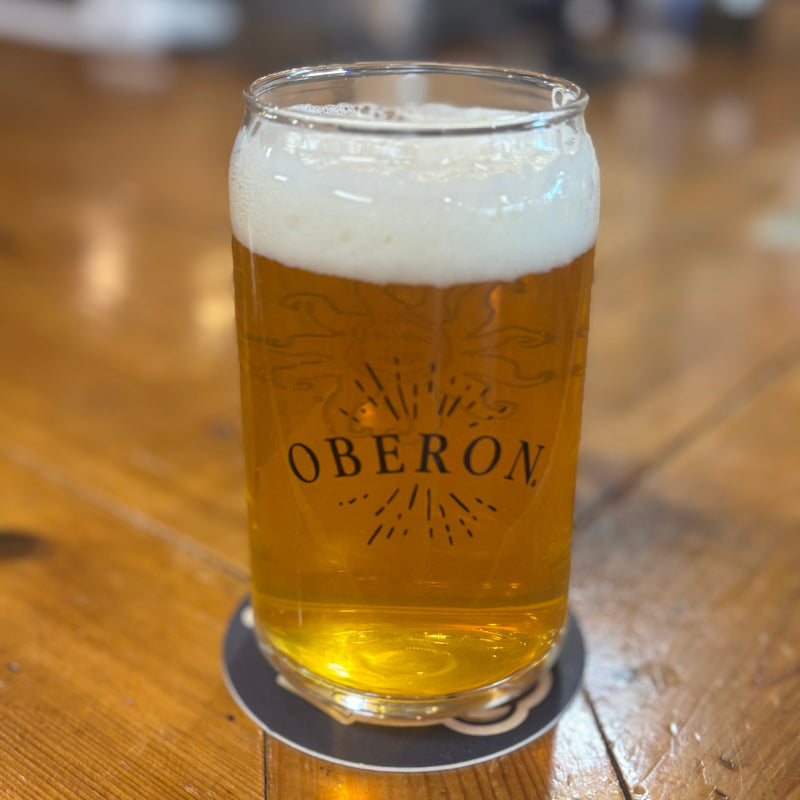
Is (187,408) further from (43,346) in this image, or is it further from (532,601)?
(532,601)

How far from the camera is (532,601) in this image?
55 centimetres

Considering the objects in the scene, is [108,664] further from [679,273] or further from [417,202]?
[679,273]

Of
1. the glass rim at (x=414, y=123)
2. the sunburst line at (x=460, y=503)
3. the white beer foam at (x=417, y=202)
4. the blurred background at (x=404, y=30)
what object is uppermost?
the glass rim at (x=414, y=123)

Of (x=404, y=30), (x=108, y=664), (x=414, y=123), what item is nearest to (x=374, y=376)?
(x=414, y=123)

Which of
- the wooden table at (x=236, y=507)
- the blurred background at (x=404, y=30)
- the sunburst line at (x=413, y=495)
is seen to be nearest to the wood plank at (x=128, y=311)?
the wooden table at (x=236, y=507)

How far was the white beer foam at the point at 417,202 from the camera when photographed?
0.46 metres

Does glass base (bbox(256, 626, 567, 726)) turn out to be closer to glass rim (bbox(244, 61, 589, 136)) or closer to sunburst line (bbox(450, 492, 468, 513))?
sunburst line (bbox(450, 492, 468, 513))

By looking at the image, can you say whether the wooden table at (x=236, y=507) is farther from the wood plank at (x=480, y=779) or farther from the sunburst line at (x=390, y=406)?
the sunburst line at (x=390, y=406)

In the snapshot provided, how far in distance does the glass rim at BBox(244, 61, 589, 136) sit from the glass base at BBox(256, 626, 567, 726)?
1.01ft

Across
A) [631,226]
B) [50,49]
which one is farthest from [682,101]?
[50,49]

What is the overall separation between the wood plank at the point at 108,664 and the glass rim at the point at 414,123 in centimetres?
34

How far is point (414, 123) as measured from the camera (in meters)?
0.51

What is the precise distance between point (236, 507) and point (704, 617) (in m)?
0.36

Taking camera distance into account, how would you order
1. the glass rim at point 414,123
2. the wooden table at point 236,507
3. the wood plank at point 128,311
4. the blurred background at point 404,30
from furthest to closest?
the blurred background at point 404,30
the wood plank at point 128,311
the wooden table at point 236,507
the glass rim at point 414,123
